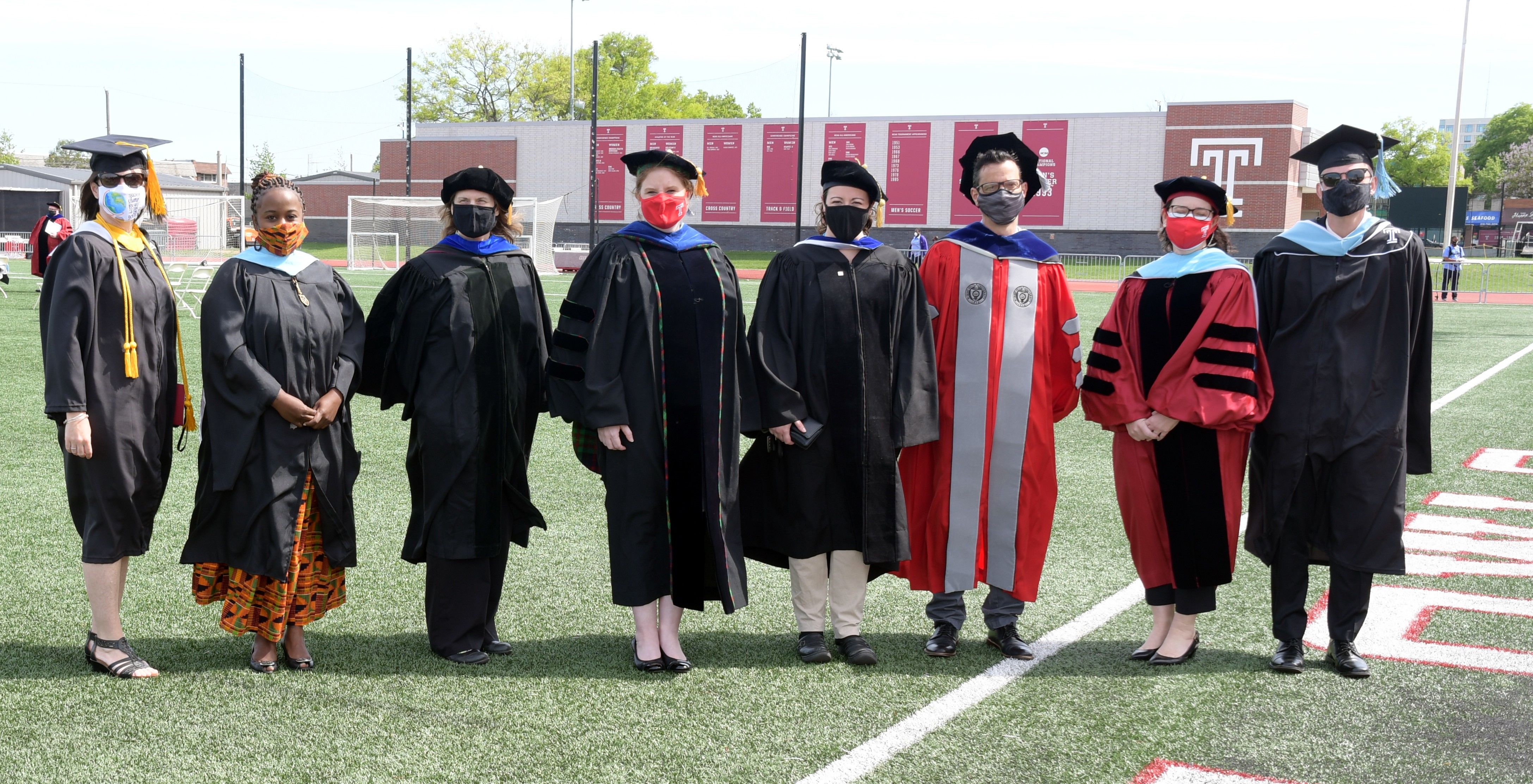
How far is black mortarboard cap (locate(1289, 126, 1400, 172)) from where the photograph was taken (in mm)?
4480

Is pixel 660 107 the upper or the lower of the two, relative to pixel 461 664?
upper

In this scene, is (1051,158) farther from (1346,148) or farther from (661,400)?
(661,400)

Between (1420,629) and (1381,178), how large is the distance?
1.76m

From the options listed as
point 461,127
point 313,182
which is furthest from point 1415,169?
point 313,182

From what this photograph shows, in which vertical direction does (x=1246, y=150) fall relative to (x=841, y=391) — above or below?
above

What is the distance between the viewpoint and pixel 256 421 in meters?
4.09

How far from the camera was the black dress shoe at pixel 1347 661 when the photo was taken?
14.3 feet

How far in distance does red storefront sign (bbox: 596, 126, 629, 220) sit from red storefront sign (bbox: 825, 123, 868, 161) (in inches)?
315

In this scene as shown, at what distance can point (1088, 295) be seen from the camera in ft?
94.0

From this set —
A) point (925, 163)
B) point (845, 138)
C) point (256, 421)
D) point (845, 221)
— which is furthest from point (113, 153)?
point (845, 138)

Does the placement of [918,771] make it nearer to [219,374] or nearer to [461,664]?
[461,664]

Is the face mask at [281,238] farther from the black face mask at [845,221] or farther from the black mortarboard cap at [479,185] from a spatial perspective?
the black face mask at [845,221]

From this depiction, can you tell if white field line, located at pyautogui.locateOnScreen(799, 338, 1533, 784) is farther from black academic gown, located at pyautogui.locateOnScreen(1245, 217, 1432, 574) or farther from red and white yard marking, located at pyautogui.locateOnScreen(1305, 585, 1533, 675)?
black academic gown, located at pyautogui.locateOnScreen(1245, 217, 1432, 574)

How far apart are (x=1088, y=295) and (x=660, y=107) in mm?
43844
